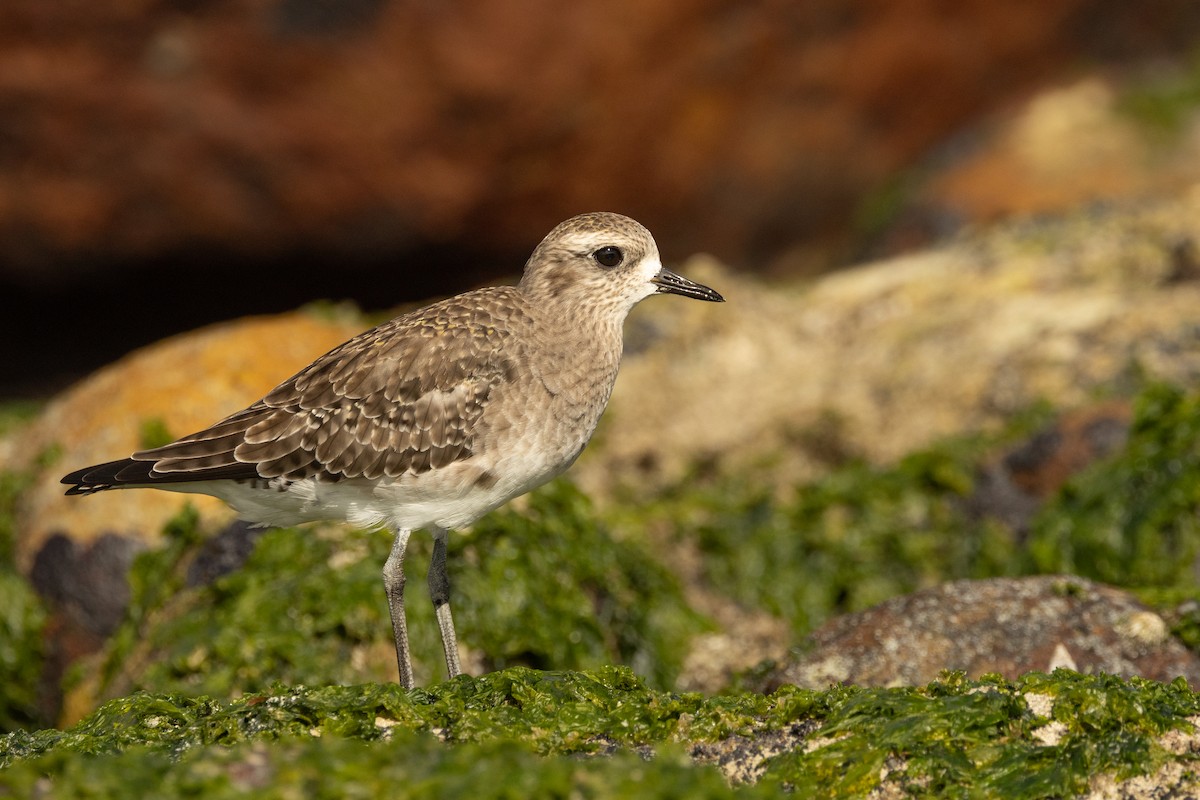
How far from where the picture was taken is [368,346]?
5.77 m

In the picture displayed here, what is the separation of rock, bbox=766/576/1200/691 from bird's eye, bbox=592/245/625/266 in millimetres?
1904

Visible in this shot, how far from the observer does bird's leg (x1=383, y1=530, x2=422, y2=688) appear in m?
5.52

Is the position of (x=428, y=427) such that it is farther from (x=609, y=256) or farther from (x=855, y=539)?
(x=855, y=539)

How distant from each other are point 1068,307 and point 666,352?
2.96 meters

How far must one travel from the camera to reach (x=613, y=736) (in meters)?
4.29

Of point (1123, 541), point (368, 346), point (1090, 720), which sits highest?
point (368, 346)

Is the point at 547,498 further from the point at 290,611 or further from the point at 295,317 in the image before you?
the point at 295,317

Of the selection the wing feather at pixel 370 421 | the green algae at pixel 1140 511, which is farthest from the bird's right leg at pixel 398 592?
the green algae at pixel 1140 511

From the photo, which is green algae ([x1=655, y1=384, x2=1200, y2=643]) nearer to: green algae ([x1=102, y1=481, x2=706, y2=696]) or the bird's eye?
green algae ([x1=102, y1=481, x2=706, y2=696])

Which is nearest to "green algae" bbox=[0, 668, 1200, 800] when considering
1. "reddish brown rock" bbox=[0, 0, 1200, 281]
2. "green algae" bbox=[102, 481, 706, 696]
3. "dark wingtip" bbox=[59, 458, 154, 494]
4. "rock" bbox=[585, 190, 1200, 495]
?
"dark wingtip" bbox=[59, 458, 154, 494]

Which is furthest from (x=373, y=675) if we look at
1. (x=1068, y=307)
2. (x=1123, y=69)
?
(x=1123, y=69)

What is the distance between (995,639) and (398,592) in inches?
100

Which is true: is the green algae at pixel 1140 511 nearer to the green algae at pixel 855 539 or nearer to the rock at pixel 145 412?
the green algae at pixel 855 539

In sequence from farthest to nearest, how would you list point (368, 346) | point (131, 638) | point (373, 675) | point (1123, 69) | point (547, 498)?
point (1123, 69) → point (547, 498) → point (131, 638) → point (373, 675) → point (368, 346)
